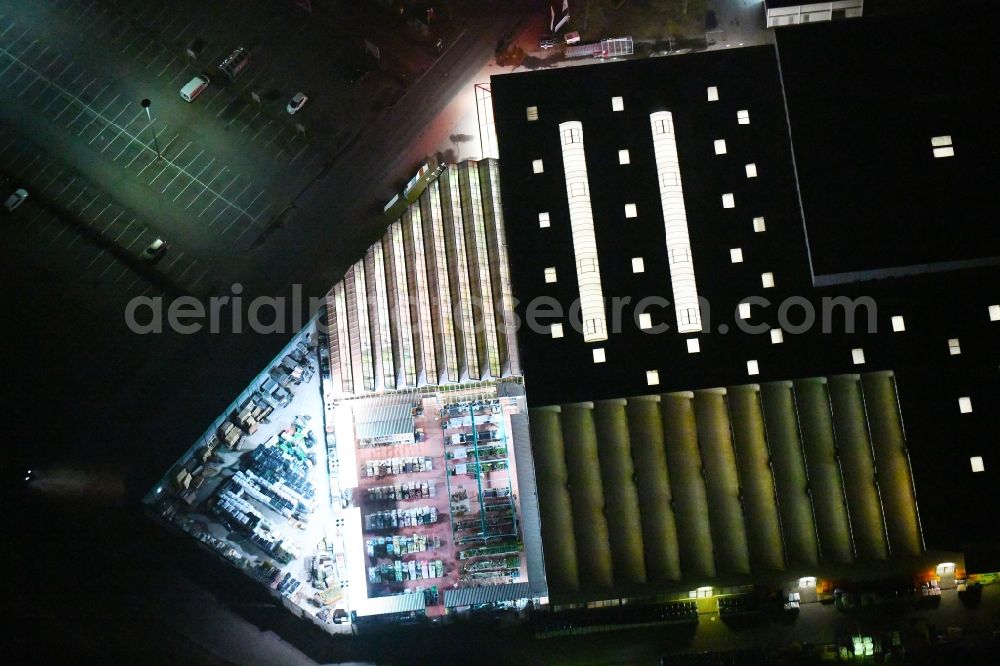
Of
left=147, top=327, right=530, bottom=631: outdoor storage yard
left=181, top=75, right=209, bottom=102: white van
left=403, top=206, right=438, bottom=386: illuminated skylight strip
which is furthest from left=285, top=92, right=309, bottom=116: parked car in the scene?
left=147, top=327, right=530, bottom=631: outdoor storage yard

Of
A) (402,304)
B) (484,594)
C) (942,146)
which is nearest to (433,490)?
(484,594)

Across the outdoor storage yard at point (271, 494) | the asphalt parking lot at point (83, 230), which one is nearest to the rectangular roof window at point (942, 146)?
the outdoor storage yard at point (271, 494)

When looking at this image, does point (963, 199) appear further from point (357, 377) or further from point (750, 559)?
point (357, 377)

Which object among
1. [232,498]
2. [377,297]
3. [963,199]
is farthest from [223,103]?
[963,199]

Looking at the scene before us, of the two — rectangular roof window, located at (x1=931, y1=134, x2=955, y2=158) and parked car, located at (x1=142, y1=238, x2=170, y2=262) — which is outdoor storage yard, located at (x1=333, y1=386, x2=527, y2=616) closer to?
parked car, located at (x1=142, y1=238, x2=170, y2=262)

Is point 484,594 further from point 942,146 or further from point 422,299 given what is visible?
point 942,146

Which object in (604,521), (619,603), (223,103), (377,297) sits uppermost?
(223,103)
